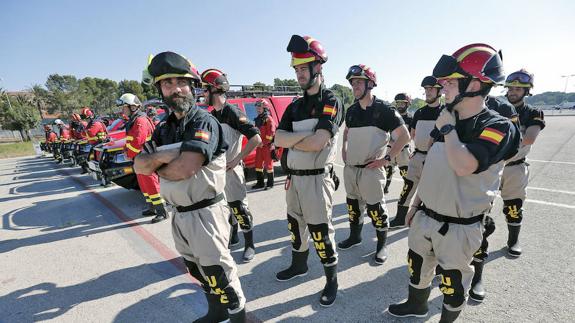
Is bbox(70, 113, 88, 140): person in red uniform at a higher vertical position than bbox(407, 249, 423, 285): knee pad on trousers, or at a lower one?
higher

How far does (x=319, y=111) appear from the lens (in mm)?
2584

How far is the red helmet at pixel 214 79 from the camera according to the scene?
3.40 meters

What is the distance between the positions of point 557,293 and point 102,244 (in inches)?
237

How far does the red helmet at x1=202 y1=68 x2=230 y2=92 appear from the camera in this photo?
11.2 feet

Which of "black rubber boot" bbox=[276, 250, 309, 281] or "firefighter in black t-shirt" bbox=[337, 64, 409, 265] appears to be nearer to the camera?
"black rubber boot" bbox=[276, 250, 309, 281]

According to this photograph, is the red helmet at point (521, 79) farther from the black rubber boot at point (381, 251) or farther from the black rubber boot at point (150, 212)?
the black rubber boot at point (150, 212)

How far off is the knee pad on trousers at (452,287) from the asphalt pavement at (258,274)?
591 mm

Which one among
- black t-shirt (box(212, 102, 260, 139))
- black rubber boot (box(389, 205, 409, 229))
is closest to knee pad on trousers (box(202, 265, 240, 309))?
black t-shirt (box(212, 102, 260, 139))

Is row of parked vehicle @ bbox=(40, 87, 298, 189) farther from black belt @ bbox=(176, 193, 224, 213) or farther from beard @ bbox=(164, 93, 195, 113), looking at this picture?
black belt @ bbox=(176, 193, 224, 213)

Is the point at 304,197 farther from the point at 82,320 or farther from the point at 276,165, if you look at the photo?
the point at 276,165

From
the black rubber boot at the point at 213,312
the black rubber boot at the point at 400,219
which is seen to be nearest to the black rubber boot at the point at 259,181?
the black rubber boot at the point at 400,219

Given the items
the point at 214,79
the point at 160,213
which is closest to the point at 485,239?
the point at 214,79

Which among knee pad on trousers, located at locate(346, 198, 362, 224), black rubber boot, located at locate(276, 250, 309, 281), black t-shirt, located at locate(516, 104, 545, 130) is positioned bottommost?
black rubber boot, located at locate(276, 250, 309, 281)

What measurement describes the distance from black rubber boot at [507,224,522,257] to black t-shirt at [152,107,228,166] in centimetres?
377
